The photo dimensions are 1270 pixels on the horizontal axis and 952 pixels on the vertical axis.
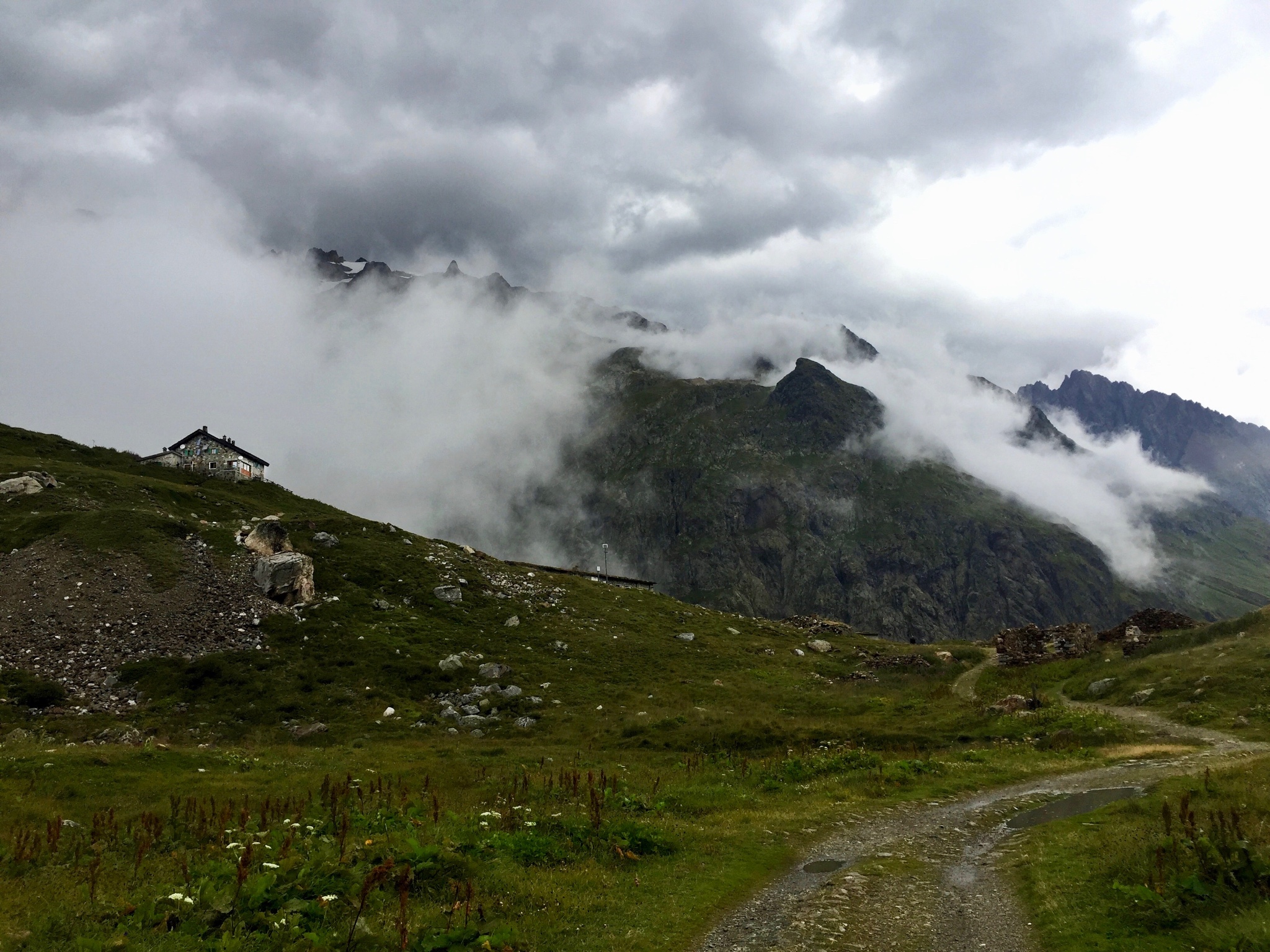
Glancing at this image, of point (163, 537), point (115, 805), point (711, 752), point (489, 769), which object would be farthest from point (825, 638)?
point (115, 805)

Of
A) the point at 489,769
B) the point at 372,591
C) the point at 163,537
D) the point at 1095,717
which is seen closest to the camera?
the point at 489,769

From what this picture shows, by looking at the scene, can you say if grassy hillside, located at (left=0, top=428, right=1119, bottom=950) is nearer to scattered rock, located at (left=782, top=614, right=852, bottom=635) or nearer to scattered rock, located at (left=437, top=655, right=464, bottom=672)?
scattered rock, located at (left=437, top=655, right=464, bottom=672)

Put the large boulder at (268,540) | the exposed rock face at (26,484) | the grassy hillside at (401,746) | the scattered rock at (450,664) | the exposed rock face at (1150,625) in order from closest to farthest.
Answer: the grassy hillside at (401,746), the scattered rock at (450,664), the large boulder at (268,540), the exposed rock face at (26,484), the exposed rock face at (1150,625)

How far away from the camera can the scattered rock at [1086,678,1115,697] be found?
168 ft

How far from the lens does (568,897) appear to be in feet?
49.0

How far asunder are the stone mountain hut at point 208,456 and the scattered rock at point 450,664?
3173 inches

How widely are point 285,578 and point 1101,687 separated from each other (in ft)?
217

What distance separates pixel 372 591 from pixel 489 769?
130ft

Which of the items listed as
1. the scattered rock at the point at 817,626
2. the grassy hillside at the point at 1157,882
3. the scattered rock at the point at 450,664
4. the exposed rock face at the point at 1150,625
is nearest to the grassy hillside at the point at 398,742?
the scattered rock at the point at 450,664

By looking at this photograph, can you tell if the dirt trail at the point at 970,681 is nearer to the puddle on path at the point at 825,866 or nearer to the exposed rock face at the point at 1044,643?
the exposed rock face at the point at 1044,643

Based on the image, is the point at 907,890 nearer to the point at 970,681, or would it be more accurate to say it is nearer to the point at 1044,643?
the point at 970,681

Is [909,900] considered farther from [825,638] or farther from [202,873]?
[825,638]

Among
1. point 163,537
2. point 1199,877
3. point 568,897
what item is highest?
point 163,537

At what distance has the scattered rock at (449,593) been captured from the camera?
71.9 metres
